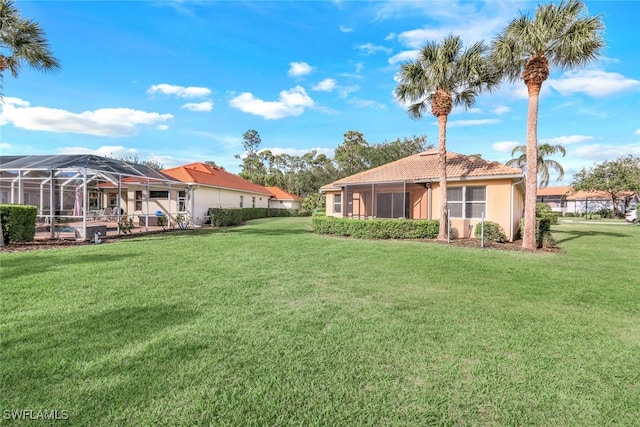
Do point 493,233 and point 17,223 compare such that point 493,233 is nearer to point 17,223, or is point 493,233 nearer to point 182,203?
point 17,223

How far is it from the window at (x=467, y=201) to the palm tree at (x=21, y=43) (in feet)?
56.1

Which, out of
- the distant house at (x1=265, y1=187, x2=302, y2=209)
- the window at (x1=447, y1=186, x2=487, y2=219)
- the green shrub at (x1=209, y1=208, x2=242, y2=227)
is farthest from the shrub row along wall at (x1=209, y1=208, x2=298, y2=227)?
the window at (x1=447, y1=186, x2=487, y2=219)

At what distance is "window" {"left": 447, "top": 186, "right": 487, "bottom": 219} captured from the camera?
14.4 meters

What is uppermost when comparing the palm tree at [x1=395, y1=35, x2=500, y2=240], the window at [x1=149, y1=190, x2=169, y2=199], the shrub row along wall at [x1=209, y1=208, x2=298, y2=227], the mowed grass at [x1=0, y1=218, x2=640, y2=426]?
the palm tree at [x1=395, y1=35, x2=500, y2=240]

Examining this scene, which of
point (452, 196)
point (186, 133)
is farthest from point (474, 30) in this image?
point (186, 133)

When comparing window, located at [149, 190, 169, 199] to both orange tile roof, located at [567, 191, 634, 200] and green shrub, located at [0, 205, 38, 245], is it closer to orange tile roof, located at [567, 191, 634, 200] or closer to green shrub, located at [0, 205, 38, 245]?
green shrub, located at [0, 205, 38, 245]

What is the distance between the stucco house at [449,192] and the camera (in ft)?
45.1

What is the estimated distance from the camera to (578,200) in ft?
175

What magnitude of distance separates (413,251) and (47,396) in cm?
945

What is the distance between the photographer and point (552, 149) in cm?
3375

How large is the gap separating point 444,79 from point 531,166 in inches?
189

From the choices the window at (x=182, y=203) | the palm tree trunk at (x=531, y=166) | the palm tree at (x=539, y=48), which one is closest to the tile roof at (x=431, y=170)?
the palm tree trunk at (x=531, y=166)

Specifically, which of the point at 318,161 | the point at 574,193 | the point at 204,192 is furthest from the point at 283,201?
the point at 574,193

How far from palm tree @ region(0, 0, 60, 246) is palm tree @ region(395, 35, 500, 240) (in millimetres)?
13382
